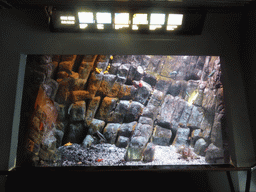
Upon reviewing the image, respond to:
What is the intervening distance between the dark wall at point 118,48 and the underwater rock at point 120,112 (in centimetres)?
66

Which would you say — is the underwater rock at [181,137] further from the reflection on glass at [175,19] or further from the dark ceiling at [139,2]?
the dark ceiling at [139,2]

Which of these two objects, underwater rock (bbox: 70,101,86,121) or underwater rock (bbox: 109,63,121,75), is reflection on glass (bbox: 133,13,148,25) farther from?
underwater rock (bbox: 70,101,86,121)

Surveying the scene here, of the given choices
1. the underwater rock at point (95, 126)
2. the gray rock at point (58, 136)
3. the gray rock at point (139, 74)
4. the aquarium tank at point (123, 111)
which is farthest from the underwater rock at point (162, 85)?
the gray rock at point (58, 136)

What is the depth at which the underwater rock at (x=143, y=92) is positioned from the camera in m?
2.07

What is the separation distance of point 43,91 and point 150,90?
133cm

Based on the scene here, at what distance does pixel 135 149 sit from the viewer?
77.6 inches

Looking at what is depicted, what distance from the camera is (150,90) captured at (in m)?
2.07

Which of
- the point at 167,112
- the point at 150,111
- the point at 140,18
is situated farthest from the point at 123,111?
the point at 140,18

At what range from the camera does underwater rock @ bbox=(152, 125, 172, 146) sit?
6.56 ft

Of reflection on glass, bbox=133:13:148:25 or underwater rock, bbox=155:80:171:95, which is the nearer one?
reflection on glass, bbox=133:13:148:25

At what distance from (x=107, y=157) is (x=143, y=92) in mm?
899

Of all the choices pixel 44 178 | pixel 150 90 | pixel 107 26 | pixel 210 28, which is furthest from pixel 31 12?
pixel 210 28

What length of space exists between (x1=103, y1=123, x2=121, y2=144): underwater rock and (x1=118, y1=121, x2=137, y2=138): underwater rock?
51 millimetres

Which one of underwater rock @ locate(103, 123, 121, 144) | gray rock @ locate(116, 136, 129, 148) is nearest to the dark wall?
underwater rock @ locate(103, 123, 121, 144)
